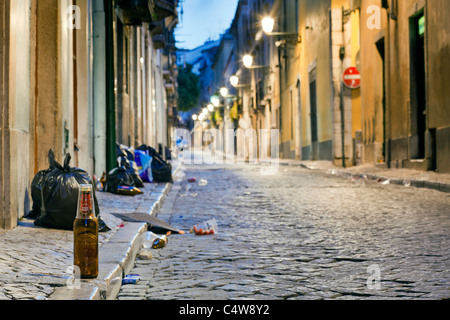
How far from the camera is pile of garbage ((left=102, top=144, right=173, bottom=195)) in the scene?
9812mm

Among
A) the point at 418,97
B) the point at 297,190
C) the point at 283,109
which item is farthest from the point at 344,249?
the point at 283,109

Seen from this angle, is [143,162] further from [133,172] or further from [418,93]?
[418,93]

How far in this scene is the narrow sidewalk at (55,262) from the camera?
3289mm

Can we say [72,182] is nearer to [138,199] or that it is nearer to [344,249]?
[344,249]

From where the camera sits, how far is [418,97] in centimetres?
1399

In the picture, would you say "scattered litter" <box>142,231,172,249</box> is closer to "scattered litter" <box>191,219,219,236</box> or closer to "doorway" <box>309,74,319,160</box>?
"scattered litter" <box>191,219,219,236</box>

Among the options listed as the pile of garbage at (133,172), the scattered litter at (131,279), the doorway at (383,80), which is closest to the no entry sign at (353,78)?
the doorway at (383,80)

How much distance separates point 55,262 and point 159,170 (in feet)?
28.9

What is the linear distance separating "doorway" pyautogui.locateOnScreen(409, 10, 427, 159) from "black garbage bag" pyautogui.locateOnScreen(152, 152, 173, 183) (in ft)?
17.6

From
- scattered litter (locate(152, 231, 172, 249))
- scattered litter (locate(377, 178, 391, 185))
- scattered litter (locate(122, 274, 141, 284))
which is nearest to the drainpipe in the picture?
scattered litter (locate(377, 178, 391, 185))

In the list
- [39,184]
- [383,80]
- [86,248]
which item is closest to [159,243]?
[39,184]

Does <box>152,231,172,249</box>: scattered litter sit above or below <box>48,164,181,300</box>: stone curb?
below

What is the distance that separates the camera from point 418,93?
14.0 m
